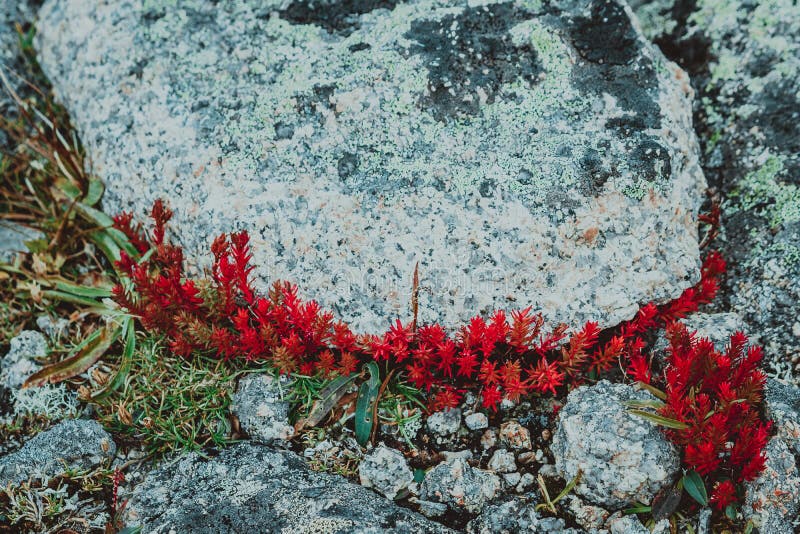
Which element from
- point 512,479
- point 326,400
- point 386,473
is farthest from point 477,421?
point 326,400

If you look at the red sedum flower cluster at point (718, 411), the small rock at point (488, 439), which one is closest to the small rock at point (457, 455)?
the small rock at point (488, 439)

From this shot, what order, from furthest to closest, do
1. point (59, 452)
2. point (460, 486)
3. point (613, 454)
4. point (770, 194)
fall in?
point (770, 194) → point (59, 452) → point (460, 486) → point (613, 454)

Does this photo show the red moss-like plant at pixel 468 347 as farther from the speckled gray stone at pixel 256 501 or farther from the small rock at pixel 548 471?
the speckled gray stone at pixel 256 501

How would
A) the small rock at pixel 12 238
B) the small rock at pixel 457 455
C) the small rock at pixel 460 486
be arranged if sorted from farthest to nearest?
the small rock at pixel 12 238 < the small rock at pixel 457 455 < the small rock at pixel 460 486

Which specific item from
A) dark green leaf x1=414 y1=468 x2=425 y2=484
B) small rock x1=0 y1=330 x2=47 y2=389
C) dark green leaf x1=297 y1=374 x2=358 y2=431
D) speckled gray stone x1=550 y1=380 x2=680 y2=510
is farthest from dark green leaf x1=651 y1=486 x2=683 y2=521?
small rock x1=0 y1=330 x2=47 y2=389

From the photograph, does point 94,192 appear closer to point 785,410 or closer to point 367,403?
point 367,403

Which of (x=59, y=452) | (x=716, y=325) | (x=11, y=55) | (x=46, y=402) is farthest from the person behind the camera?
(x=11, y=55)

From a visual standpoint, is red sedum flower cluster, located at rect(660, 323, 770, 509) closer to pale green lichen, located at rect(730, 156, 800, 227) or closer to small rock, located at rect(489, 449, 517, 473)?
small rock, located at rect(489, 449, 517, 473)
